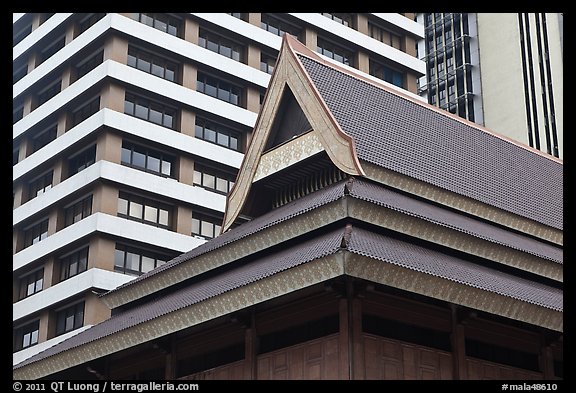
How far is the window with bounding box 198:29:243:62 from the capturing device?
62844 mm

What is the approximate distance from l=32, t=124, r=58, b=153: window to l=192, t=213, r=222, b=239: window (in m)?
11.6

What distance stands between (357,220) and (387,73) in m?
50.2

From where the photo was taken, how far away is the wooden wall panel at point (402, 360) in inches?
853

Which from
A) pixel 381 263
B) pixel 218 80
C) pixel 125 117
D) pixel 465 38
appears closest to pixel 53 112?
pixel 125 117

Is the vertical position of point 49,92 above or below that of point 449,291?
above

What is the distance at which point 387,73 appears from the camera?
72.6 metres

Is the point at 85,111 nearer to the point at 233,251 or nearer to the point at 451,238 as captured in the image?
the point at 233,251

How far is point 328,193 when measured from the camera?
25484mm

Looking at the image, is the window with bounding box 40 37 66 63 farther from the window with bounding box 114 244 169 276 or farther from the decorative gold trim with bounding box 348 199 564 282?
the decorative gold trim with bounding box 348 199 564 282

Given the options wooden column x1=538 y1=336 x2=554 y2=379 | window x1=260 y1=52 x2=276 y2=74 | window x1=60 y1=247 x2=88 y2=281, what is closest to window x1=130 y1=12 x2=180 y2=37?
window x1=260 y1=52 x2=276 y2=74

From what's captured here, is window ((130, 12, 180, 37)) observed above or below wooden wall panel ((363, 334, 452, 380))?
above

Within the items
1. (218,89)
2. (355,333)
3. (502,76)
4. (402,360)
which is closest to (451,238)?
(402,360)

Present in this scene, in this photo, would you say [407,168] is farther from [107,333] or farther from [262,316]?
[107,333]
